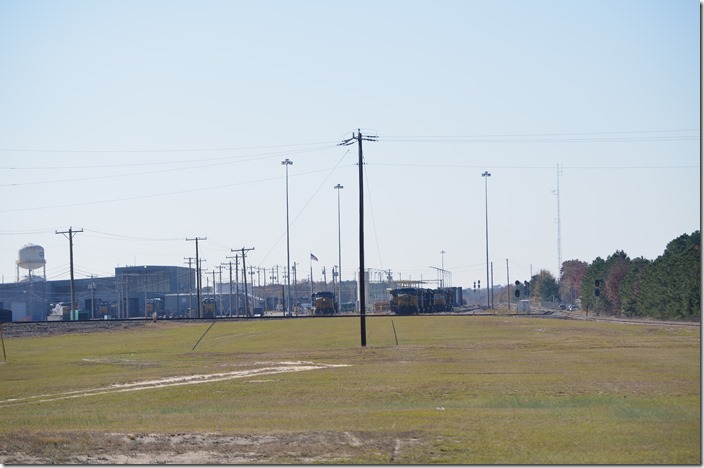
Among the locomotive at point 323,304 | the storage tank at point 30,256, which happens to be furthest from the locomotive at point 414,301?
the storage tank at point 30,256

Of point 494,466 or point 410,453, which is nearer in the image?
point 494,466

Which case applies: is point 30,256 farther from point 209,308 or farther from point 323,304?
point 323,304

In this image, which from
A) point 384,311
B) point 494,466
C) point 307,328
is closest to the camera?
point 494,466

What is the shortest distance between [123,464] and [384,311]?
114 meters

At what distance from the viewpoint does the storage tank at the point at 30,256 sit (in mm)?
162000

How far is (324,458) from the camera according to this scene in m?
16.1

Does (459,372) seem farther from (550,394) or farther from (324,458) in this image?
(324,458)

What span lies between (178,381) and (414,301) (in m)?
82.8

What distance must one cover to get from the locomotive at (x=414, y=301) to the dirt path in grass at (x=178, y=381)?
73.6 metres

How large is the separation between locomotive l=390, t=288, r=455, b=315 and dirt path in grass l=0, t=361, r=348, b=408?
7359cm

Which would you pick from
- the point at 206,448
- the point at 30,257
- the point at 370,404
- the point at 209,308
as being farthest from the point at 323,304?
the point at 206,448

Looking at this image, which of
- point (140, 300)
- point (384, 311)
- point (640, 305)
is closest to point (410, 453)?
point (640, 305)

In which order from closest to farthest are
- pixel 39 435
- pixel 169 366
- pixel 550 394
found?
pixel 39 435 < pixel 550 394 < pixel 169 366

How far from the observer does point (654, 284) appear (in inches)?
3772
